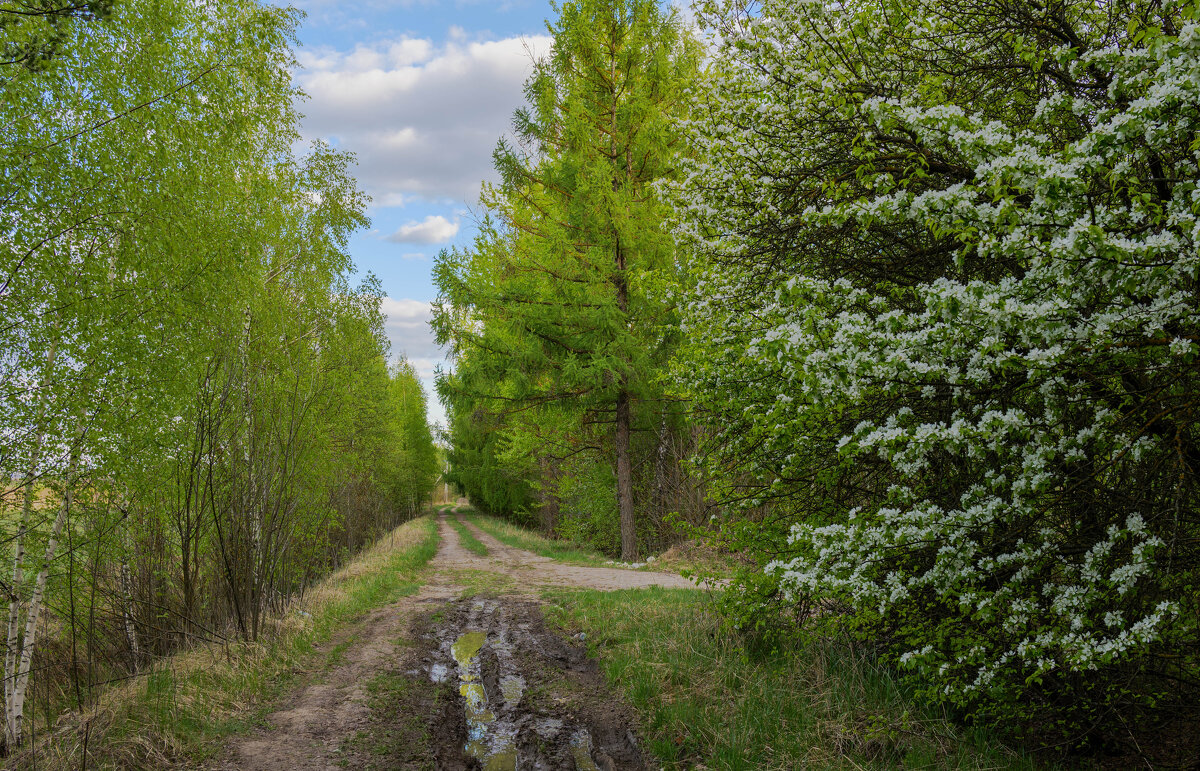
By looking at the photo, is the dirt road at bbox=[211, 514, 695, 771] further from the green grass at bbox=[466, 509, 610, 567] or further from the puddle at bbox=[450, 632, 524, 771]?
the green grass at bbox=[466, 509, 610, 567]

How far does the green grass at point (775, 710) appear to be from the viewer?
3867 millimetres

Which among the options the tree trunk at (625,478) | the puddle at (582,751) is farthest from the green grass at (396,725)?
the tree trunk at (625,478)

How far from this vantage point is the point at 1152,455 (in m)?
3.17

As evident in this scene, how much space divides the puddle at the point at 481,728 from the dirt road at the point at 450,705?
12 mm

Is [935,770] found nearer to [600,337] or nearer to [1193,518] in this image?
[1193,518]

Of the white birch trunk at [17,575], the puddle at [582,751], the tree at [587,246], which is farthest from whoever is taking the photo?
the tree at [587,246]

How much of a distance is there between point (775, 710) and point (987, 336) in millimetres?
3227

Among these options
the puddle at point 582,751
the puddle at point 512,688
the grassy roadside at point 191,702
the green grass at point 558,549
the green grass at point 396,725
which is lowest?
the green grass at point 558,549

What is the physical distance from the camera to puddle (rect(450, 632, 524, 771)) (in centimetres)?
479

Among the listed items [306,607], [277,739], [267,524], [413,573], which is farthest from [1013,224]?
[413,573]

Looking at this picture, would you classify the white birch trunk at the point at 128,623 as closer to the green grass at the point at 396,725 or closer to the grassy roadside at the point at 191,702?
the grassy roadside at the point at 191,702

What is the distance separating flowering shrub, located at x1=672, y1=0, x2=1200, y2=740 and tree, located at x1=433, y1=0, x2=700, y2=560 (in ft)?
23.8

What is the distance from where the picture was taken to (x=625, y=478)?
14.2 meters

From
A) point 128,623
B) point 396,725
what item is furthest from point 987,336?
point 128,623
